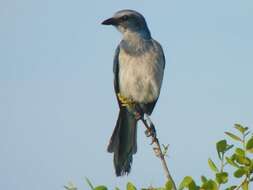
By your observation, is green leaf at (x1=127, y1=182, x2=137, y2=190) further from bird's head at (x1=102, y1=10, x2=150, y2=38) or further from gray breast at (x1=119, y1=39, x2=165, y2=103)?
bird's head at (x1=102, y1=10, x2=150, y2=38)

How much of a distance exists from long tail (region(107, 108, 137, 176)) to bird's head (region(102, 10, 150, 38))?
3.58ft

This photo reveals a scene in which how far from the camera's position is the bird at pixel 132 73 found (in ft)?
25.9

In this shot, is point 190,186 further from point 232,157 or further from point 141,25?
point 141,25

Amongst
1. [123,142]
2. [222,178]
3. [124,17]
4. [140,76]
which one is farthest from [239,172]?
[124,17]

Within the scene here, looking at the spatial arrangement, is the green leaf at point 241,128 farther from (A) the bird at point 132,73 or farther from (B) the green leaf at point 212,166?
(A) the bird at point 132,73

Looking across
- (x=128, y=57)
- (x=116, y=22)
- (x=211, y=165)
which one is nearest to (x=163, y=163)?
(x=211, y=165)

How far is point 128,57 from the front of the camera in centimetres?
821

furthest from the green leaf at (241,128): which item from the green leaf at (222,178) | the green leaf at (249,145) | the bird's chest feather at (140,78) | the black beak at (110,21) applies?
the black beak at (110,21)

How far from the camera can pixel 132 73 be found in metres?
7.93

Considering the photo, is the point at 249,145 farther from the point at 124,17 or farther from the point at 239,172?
the point at 124,17

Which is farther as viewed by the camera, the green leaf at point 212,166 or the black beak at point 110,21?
the black beak at point 110,21

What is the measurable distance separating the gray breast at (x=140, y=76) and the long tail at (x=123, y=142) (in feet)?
1.82

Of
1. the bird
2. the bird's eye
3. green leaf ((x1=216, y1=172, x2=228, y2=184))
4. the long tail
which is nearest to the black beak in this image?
the bird

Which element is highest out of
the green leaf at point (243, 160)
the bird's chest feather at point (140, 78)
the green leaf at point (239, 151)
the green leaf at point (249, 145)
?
the green leaf at point (249, 145)
